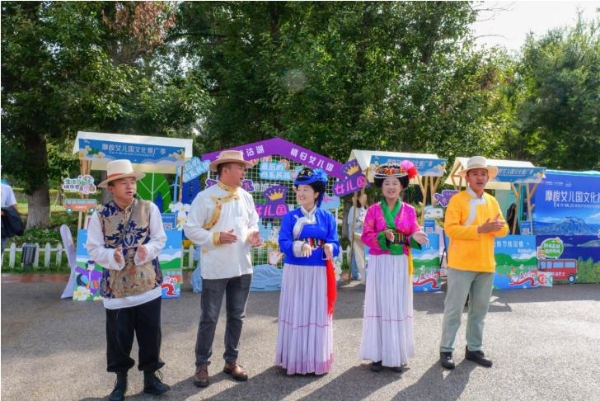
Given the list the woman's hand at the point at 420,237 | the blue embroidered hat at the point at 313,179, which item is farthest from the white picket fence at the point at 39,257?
the woman's hand at the point at 420,237

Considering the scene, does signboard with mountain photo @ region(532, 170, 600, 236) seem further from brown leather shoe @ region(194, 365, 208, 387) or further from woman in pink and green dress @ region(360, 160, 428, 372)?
brown leather shoe @ region(194, 365, 208, 387)

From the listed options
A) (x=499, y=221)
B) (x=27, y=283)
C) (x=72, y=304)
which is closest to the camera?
(x=499, y=221)

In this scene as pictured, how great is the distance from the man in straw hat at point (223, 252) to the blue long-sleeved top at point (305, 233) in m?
0.25

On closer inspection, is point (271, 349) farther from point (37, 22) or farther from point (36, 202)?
point (36, 202)

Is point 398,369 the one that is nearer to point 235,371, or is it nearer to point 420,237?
point 420,237

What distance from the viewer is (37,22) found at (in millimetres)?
10883

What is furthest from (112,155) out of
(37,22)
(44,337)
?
(37,22)

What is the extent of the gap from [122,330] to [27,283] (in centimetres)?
524

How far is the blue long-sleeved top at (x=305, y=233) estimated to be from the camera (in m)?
3.97

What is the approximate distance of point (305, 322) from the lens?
13.0ft

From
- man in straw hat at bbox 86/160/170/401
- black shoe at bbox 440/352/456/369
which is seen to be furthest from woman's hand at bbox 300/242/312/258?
black shoe at bbox 440/352/456/369

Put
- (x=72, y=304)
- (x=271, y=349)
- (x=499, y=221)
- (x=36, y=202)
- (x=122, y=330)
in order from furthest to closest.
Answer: (x=36, y=202)
(x=72, y=304)
(x=271, y=349)
(x=499, y=221)
(x=122, y=330)

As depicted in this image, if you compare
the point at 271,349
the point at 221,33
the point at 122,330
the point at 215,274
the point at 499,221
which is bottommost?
the point at 271,349

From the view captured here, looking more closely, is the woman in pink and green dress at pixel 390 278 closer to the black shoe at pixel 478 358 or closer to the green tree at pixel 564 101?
the black shoe at pixel 478 358
